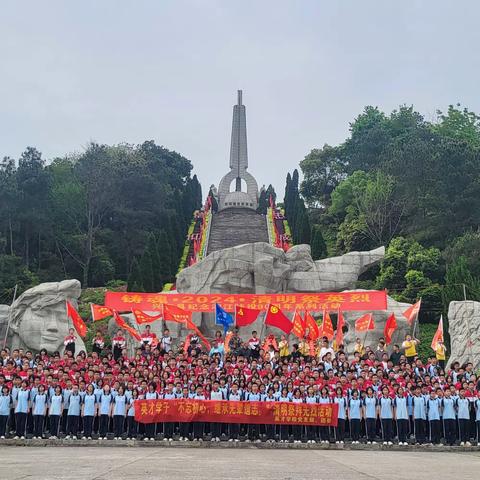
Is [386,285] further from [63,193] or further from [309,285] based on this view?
[63,193]

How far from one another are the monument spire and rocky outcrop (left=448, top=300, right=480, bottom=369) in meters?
37.0

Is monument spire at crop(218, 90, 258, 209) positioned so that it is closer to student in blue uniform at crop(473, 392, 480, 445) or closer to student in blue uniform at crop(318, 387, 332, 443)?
student in blue uniform at crop(318, 387, 332, 443)

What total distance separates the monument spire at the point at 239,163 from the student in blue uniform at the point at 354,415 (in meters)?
45.0

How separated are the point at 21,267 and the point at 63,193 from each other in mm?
6730

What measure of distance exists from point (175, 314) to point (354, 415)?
31.3 ft

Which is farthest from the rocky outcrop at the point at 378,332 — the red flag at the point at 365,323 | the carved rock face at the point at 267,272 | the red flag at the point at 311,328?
the carved rock face at the point at 267,272

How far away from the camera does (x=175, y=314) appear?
22.8 metres

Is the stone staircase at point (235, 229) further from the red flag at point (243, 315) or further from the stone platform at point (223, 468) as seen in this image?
the stone platform at point (223, 468)

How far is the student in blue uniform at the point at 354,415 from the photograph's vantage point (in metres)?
14.5

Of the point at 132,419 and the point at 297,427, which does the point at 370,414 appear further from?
the point at 132,419

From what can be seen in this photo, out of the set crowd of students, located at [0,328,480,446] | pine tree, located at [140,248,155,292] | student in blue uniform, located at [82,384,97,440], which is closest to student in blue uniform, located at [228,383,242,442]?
crowd of students, located at [0,328,480,446]

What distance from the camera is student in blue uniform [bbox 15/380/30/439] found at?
1424 centimetres

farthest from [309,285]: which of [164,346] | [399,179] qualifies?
[399,179]

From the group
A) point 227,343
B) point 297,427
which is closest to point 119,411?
point 297,427
